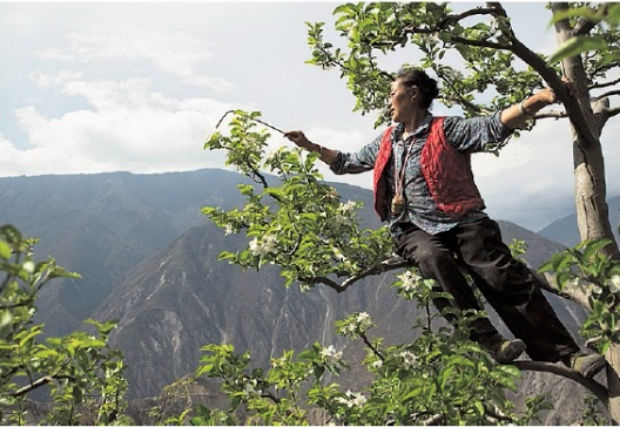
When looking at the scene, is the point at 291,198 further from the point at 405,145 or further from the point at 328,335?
the point at 328,335

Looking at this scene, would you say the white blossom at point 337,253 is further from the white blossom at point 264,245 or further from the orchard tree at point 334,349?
the white blossom at point 264,245

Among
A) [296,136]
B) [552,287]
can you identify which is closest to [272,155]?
[296,136]

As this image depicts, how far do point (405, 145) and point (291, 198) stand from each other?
1273 millimetres

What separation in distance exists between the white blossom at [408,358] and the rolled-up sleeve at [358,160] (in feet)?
7.02

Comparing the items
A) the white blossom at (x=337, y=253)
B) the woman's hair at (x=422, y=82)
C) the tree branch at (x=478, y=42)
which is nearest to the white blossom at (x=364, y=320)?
the white blossom at (x=337, y=253)

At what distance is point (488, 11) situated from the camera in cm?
441

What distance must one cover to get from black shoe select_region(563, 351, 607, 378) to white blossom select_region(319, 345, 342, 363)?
1983 millimetres

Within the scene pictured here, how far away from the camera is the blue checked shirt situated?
13.9 feet

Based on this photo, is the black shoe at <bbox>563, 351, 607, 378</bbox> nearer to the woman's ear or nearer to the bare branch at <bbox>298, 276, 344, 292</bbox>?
the bare branch at <bbox>298, 276, 344, 292</bbox>

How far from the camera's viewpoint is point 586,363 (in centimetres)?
419

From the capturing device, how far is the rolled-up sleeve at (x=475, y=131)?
163 inches

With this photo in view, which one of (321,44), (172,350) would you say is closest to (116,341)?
(172,350)

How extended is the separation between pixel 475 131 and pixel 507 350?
1758 mm

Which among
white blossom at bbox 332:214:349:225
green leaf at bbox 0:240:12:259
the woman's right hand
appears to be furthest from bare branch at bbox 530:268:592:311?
green leaf at bbox 0:240:12:259
